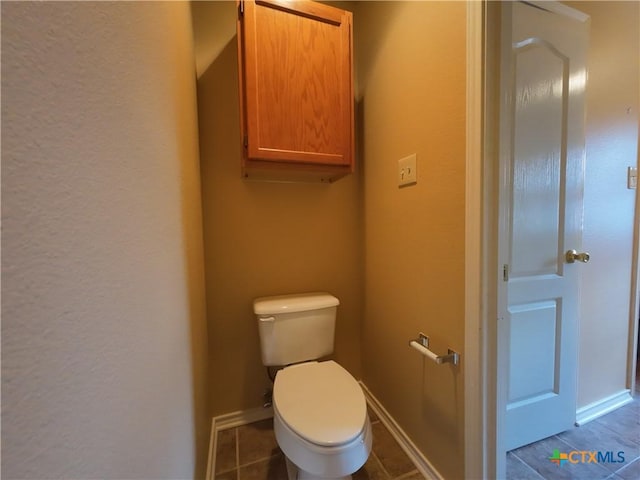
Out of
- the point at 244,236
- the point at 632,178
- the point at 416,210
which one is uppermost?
the point at 632,178

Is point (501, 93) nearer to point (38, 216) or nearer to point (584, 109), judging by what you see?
point (584, 109)

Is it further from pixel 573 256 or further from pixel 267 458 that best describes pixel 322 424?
pixel 573 256

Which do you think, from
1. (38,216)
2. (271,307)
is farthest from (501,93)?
(271,307)

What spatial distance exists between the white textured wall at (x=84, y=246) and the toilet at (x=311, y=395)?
0.41 meters

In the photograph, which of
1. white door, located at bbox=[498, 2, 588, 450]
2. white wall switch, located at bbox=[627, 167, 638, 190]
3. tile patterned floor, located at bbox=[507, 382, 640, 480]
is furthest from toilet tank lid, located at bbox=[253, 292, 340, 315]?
white wall switch, located at bbox=[627, 167, 638, 190]

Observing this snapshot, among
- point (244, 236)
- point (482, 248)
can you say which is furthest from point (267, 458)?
point (482, 248)

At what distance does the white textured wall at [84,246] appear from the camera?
198 mm

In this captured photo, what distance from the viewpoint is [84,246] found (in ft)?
0.94

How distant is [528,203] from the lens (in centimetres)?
110

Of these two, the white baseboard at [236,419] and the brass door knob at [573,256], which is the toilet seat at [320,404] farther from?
the brass door knob at [573,256]

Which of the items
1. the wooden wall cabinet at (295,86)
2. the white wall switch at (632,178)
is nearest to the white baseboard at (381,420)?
the wooden wall cabinet at (295,86)

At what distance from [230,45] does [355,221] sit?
114 cm

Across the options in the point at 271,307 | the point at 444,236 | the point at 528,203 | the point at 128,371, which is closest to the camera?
the point at 128,371

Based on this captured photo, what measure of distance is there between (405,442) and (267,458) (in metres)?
0.64
